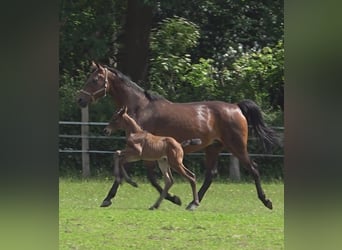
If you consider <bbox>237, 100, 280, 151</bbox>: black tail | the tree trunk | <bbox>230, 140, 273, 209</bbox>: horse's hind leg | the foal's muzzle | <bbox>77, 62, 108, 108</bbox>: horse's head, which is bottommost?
<bbox>230, 140, 273, 209</bbox>: horse's hind leg

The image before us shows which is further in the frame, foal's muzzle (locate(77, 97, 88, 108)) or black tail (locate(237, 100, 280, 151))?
black tail (locate(237, 100, 280, 151))

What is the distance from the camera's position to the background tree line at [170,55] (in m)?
11.6

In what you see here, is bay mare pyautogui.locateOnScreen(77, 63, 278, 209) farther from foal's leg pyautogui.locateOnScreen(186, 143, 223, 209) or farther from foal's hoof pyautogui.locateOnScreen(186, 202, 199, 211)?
foal's hoof pyautogui.locateOnScreen(186, 202, 199, 211)

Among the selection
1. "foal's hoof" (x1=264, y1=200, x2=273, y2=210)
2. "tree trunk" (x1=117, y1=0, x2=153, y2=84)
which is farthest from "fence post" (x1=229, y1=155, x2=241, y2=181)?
"foal's hoof" (x1=264, y1=200, x2=273, y2=210)

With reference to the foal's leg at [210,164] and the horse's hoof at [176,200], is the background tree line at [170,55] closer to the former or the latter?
the foal's leg at [210,164]

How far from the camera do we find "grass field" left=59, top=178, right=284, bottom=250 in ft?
19.0

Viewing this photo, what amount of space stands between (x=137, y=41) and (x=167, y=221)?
19.7 feet

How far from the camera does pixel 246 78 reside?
1219 cm

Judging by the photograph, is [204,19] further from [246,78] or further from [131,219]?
[131,219]

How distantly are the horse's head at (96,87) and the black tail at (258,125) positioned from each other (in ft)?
5.33

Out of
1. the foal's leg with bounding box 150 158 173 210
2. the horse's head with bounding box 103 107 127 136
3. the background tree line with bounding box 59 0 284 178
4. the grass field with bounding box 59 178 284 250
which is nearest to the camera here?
the grass field with bounding box 59 178 284 250

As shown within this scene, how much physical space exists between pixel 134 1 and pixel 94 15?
684 millimetres
